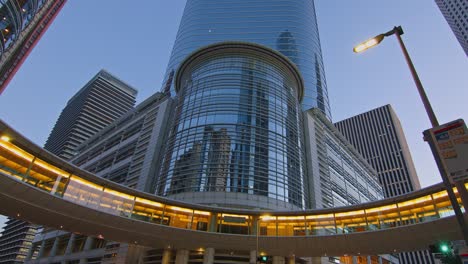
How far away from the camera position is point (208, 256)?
3631 cm

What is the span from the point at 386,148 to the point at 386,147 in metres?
0.61

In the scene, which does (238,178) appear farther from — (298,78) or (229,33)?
(229,33)

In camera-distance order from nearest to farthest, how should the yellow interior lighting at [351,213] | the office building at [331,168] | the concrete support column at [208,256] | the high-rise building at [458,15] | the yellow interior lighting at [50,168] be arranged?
the yellow interior lighting at [50,168], the yellow interior lighting at [351,213], the concrete support column at [208,256], the office building at [331,168], the high-rise building at [458,15]

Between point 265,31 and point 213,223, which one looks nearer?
point 213,223

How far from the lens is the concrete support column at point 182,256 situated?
38031 millimetres

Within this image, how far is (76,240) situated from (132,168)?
70.4 feet

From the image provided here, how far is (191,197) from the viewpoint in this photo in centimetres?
4869

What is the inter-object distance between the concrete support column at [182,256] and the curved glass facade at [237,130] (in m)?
12.1

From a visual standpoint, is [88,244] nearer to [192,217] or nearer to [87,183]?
[192,217]

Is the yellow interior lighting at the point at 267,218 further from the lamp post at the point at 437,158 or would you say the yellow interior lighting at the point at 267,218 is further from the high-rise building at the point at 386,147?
the high-rise building at the point at 386,147

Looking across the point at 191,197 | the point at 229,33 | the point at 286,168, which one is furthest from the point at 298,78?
the point at 191,197

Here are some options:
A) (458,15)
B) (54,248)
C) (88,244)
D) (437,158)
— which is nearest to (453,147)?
(437,158)

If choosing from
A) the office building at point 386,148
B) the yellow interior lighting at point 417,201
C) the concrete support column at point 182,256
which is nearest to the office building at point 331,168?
the concrete support column at point 182,256

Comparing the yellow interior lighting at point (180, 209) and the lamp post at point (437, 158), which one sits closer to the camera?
the lamp post at point (437, 158)
